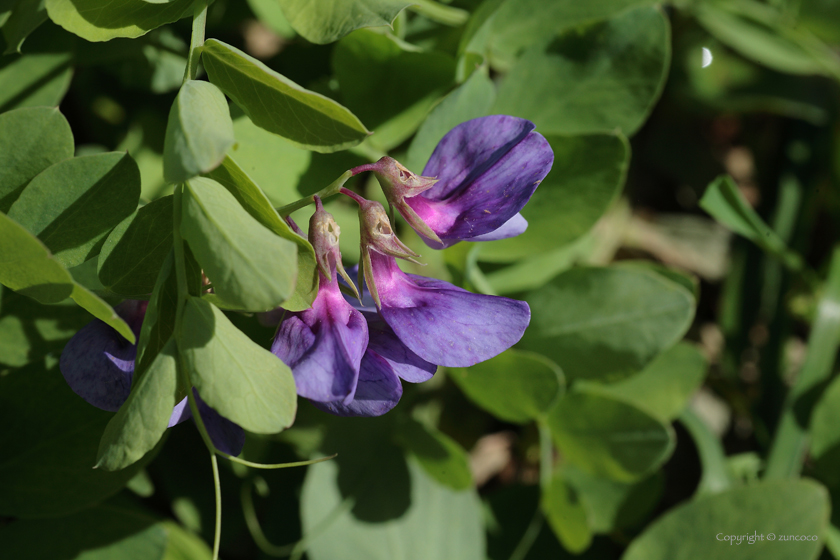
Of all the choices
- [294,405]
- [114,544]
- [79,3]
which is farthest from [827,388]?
[79,3]

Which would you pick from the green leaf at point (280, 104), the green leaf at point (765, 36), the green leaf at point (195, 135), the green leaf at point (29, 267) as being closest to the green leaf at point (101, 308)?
the green leaf at point (29, 267)

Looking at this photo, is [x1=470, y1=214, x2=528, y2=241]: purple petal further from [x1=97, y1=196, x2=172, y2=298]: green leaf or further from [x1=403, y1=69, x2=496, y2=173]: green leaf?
[x1=97, y1=196, x2=172, y2=298]: green leaf

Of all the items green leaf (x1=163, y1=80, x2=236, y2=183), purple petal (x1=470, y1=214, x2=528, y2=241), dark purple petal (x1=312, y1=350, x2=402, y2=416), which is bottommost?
dark purple petal (x1=312, y1=350, x2=402, y2=416)

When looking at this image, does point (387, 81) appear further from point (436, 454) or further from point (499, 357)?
point (436, 454)

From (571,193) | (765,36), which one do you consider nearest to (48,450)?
(571,193)

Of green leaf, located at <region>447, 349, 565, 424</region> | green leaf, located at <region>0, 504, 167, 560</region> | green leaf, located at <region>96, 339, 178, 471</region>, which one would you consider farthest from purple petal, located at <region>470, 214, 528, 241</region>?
green leaf, located at <region>0, 504, 167, 560</region>

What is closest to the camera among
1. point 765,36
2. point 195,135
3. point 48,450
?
point 195,135

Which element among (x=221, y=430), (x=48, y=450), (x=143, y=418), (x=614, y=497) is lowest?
(x=614, y=497)
